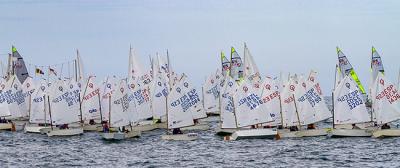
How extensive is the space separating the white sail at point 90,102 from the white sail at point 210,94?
28033mm

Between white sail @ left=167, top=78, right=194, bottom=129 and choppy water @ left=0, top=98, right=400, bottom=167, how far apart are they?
261 centimetres

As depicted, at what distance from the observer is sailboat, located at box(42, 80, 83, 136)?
9456 cm

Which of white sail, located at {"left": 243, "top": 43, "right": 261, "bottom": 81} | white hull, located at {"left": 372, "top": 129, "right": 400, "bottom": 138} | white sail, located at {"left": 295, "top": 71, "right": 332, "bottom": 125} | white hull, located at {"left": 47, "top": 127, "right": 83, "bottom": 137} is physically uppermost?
white sail, located at {"left": 243, "top": 43, "right": 261, "bottom": 81}

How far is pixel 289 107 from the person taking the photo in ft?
281

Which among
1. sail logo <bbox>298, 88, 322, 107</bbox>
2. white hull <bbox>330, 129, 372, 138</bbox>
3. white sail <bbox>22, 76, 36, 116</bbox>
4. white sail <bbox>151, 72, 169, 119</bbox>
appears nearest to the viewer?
white hull <bbox>330, 129, 372, 138</bbox>

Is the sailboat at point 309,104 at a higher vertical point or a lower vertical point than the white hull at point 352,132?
higher

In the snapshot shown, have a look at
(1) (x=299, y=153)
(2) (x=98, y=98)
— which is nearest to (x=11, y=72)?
(2) (x=98, y=98)

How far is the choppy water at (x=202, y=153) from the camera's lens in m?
64.2

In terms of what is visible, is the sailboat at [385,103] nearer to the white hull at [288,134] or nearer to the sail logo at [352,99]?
the sail logo at [352,99]

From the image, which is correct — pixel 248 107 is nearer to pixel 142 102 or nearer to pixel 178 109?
pixel 178 109

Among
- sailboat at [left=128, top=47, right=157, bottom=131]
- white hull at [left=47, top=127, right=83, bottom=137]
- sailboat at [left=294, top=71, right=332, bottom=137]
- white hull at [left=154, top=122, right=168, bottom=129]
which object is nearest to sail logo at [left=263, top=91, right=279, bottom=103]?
sailboat at [left=294, top=71, right=332, bottom=137]

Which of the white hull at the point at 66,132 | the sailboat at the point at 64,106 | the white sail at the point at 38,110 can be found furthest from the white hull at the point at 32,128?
the white hull at the point at 66,132

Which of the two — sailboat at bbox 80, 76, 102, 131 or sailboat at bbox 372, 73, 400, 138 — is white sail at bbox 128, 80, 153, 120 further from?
sailboat at bbox 372, 73, 400, 138

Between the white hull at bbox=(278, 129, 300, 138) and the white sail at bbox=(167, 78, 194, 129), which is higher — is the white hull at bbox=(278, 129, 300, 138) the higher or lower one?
the lower one
